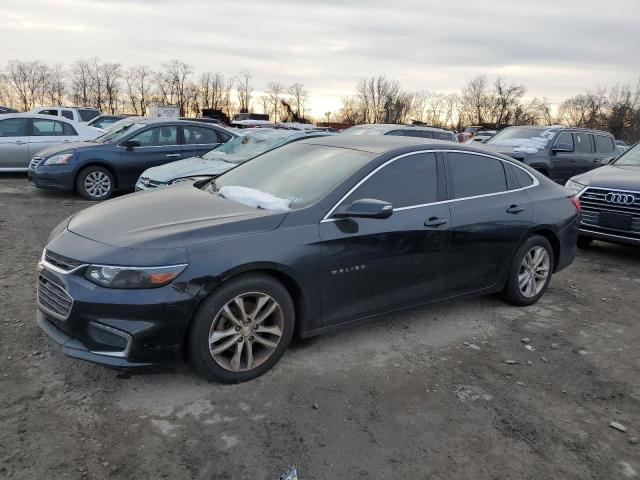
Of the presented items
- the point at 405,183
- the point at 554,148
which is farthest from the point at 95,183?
the point at 554,148

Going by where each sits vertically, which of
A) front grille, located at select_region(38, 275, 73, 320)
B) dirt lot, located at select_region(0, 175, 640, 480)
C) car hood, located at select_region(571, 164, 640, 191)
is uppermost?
car hood, located at select_region(571, 164, 640, 191)

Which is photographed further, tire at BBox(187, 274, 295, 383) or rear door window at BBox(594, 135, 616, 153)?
rear door window at BBox(594, 135, 616, 153)

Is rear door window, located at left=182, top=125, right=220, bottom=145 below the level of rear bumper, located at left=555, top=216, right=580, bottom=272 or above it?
above

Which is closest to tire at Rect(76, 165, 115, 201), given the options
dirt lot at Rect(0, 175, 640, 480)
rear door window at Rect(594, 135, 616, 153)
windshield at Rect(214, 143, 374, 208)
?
dirt lot at Rect(0, 175, 640, 480)

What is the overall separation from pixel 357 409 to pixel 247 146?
6954 mm

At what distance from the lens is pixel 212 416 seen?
310 centimetres

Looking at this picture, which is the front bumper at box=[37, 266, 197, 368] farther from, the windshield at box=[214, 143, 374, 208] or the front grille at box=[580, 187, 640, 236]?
the front grille at box=[580, 187, 640, 236]

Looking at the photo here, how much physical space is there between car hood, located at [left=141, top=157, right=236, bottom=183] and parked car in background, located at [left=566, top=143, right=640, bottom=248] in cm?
519

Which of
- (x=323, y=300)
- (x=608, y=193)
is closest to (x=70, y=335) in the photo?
(x=323, y=300)

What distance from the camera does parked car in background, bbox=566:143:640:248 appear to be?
265 inches

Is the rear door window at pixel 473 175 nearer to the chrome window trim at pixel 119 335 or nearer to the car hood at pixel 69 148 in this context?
the chrome window trim at pixel 119 335

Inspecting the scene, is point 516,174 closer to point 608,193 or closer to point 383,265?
point 383,265

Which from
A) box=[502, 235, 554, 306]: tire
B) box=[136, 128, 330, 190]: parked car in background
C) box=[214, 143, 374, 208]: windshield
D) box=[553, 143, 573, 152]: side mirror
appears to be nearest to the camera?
box=[214, 143, 374, 208]: windshield

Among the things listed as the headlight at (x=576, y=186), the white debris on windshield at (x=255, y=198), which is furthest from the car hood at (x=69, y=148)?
the headlight at (x=576, y=186)
